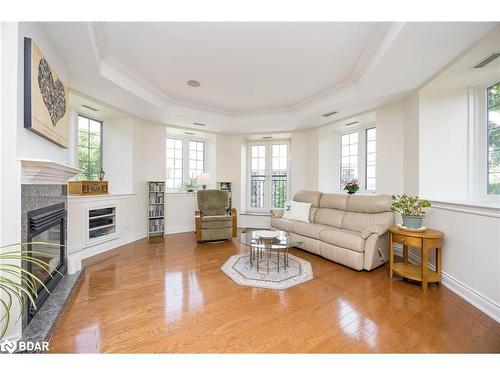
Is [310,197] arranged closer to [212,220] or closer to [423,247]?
[212,220]

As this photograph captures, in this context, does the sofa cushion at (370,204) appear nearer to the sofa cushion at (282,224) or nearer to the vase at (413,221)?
the vase at (413,221)

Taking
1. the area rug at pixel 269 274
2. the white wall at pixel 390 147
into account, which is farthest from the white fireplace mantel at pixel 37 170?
the white wall at pixel 390 147

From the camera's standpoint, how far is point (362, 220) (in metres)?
3.29

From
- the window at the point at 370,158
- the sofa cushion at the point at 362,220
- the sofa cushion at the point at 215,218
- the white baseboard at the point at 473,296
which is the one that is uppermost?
the window at the point at 370,158

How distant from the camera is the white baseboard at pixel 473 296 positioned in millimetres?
1778

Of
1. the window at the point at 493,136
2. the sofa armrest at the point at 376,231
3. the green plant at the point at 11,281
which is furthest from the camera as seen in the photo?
the sofa armrest at the point at 376,231

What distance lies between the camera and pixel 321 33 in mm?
2055

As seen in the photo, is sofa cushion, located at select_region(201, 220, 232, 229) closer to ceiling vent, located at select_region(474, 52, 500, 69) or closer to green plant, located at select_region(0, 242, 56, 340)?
green plant, located at select_region(0, 242, 56, 340)

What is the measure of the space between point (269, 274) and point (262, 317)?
0.84 m

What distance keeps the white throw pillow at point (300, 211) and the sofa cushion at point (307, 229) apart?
0.19 m

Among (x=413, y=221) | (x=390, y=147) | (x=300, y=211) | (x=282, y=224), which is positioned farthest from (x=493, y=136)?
(x=282, y=224)

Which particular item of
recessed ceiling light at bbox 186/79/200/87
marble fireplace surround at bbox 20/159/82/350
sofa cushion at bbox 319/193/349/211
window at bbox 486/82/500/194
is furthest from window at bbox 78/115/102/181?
window at bbox 486/82/500/194

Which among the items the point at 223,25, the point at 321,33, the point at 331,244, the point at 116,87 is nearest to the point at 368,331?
the point at 331,244
